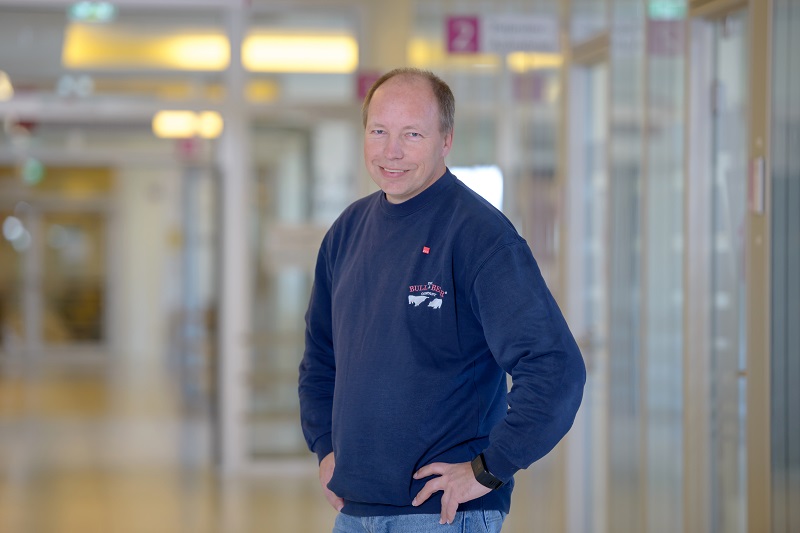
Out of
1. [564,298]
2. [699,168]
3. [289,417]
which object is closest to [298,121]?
[289,417]

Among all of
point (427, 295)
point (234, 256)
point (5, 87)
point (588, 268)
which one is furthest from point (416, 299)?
point (5, 87)

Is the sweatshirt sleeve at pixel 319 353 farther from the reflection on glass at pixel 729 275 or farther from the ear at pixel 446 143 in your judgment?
the reflection on glass at pixel 729 275

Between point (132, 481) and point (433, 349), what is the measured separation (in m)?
6.47

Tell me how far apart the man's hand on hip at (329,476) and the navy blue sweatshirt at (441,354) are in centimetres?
5

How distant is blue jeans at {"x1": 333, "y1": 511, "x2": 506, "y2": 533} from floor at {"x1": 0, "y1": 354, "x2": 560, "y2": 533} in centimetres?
348

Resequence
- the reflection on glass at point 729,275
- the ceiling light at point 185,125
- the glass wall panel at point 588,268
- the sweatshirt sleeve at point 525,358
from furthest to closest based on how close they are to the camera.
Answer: the ceiling light at point 185,125
the glass wall panel at point 588,268
the reflection on glass at point 729,275
the sweatshirt sleeve at point 525,358

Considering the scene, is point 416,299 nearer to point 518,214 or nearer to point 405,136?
point 405,136

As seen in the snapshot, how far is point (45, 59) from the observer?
862 centimetres

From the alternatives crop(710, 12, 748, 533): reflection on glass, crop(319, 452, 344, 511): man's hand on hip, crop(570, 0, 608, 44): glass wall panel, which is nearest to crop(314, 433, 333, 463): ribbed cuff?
crop(319, 452, 344, 511): man's hand on hip

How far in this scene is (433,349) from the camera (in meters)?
2.17

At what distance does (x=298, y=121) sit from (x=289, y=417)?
2366 millimetres

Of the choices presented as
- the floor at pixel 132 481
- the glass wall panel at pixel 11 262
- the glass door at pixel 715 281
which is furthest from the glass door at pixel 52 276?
the glass door at pixel 715 281

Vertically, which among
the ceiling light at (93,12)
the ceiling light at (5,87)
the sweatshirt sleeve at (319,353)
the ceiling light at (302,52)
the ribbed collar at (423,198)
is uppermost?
the ceiling light at (93,12)

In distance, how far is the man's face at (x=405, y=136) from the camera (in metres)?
2.24
